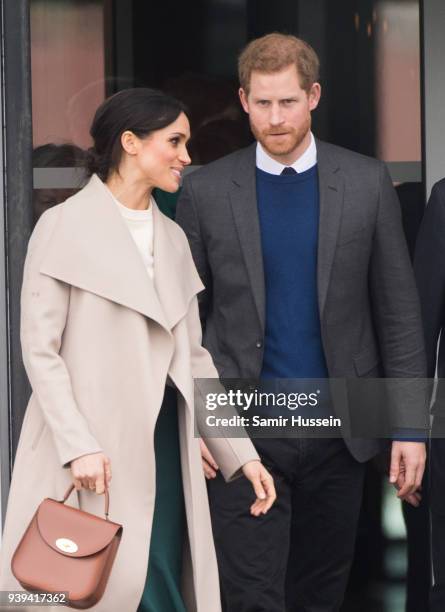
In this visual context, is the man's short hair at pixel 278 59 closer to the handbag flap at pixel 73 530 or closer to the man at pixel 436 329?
the man at pixel 436 329

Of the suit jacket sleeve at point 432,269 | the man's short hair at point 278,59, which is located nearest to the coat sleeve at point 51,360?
the man's short hair at point 278,59

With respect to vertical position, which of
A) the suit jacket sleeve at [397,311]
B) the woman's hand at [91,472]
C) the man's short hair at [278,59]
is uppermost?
the man's short hair at [278,59]

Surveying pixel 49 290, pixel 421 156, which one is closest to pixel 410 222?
pixel 421 156

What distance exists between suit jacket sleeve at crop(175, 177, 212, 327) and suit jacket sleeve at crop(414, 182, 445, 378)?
26.2 inches

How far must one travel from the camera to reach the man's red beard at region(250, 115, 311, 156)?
5258 millimetres

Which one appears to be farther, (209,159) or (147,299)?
(209,159)

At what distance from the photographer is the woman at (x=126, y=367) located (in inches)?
188

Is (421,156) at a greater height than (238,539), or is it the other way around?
(421,156)

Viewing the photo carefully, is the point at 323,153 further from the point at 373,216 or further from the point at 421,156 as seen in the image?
the point at 421,156

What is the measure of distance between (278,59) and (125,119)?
0.57m

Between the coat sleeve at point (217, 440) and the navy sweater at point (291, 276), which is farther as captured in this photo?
the navy sweater at point (291, 276)

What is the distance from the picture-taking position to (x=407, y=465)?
5414 mm

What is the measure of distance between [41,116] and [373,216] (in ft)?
4.23

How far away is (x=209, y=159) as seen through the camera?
6.15m
